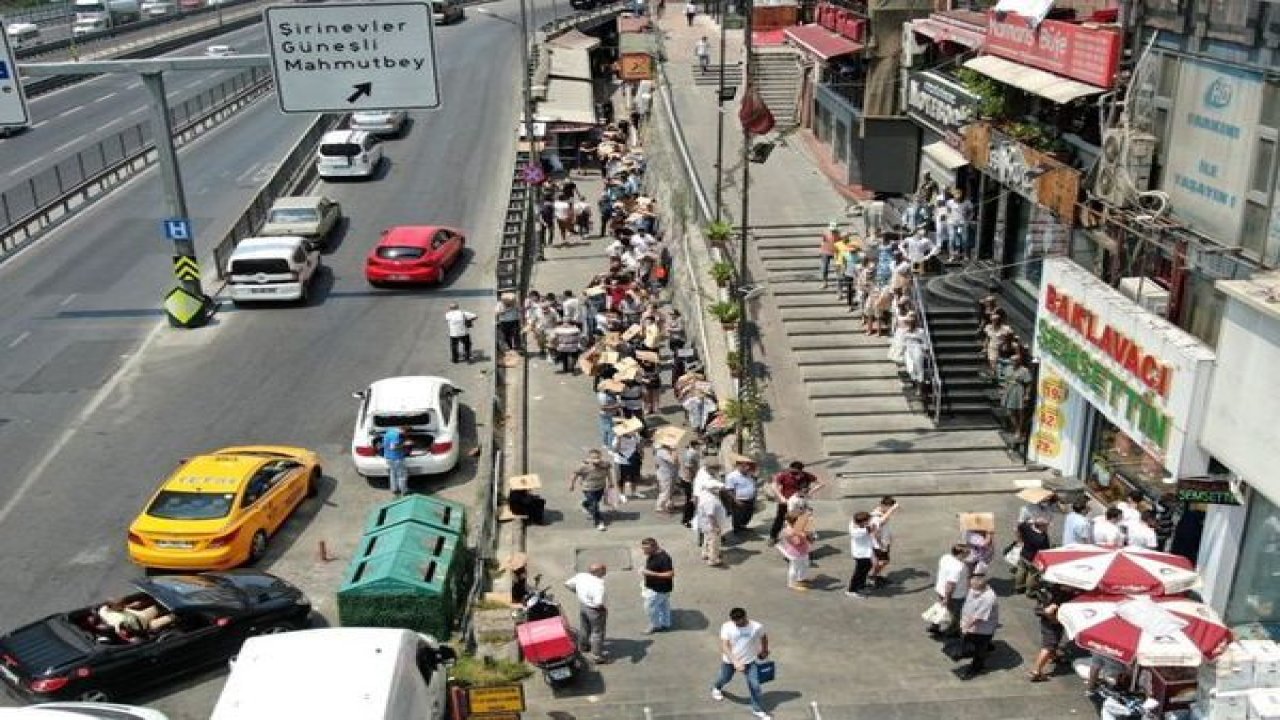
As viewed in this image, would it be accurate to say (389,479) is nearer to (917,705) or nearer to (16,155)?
(917,705)

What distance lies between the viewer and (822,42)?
35438mm

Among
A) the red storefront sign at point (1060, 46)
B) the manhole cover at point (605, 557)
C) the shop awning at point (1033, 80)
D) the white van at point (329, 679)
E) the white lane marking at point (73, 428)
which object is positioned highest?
the red storefront sign at point (1060, 46)

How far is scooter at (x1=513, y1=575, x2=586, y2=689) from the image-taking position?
14.3 meters

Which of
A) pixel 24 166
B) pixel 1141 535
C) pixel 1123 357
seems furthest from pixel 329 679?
pixel 24 166

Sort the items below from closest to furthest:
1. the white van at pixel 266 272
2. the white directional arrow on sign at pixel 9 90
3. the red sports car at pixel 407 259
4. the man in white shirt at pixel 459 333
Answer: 1. the white directional arrow on sign at pixel 9 90
2. the man in white shirt at pixel 459 333
3. the white van at pixel 266 272
4. the red sports car at pixel 407 259

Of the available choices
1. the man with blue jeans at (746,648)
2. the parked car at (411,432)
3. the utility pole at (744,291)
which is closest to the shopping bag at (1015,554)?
the man with blue jeans at (746,648)

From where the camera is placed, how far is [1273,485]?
43.4ft

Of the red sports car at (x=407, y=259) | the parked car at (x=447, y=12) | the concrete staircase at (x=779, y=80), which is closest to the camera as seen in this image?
the red sports car at (x=407, y=259)

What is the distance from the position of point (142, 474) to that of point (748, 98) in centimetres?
1252

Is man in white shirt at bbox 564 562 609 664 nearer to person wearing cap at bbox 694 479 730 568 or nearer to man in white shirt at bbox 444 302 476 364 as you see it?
person wearing cap at bbox 694 479 730 568

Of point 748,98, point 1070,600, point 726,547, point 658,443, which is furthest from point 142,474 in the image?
point 1070,600

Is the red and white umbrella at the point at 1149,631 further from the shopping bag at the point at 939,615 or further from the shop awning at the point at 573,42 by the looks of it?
the shop awning at the point at 573,42

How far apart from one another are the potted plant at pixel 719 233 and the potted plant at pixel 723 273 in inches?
42.2

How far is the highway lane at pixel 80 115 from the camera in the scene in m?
44.4
